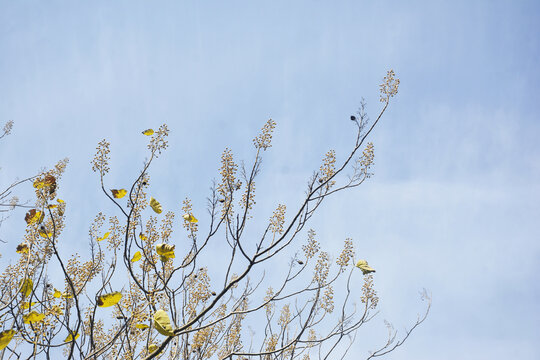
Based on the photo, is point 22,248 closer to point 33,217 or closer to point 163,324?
point 33,217

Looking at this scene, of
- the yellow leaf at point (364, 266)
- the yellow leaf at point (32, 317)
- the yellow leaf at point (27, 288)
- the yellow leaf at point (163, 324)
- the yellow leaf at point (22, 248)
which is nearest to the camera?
the yellow leaf at point (163, 324)

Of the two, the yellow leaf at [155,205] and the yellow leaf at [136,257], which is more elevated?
the yellow leaf at [155,205]

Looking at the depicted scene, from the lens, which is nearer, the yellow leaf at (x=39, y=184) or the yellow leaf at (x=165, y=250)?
the yellow leaf at (x=165, y=250)

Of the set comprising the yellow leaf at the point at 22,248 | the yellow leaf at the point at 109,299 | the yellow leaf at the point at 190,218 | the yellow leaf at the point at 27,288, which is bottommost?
the yellow leaf at the point at 27,288

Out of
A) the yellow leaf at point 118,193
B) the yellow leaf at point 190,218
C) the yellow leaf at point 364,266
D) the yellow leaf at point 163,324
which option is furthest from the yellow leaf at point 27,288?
the yellow leaf at point 364,266

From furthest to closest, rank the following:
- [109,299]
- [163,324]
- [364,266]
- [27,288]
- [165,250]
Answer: [364,266], [109,299], [165,250], [27,288], [163,324]

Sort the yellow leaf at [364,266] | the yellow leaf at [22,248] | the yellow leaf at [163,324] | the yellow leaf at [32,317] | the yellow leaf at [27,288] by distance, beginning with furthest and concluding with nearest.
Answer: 1. the yellow leaf at [364,266]
2. the yellow leaf at [22,248]
3. the yellow leaf at [32,317]
4. the yellow leaf at [27,288]
5. the yellow leaf at [163,324]

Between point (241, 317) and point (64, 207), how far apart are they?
3187 mm

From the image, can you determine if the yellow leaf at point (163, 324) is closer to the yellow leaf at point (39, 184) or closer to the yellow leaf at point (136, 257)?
the yellow leaf at point (136, 257)

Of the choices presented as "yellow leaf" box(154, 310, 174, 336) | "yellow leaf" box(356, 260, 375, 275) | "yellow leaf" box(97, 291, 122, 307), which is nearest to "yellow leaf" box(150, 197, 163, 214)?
"yellow leaf" box(97, 291, 122, 307)

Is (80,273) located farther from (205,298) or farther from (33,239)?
(205,298)

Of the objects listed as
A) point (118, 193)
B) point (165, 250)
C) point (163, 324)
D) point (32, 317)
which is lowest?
point (163, 324)

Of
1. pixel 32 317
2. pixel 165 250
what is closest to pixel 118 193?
pixel 165 250

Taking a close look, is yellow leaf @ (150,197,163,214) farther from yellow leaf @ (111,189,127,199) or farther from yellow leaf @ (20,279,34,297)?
yellow leaf @ (20,279,34,297)
